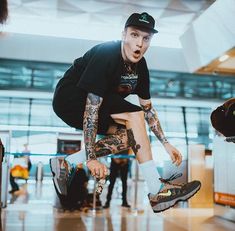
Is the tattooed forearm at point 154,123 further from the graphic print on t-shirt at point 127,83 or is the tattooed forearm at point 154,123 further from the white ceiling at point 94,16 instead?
the white ceiling at point 94,16

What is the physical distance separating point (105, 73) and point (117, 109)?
22cm

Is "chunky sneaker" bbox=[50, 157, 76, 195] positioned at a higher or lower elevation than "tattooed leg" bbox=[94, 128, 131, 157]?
lower

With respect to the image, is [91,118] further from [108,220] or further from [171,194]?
[108,220]

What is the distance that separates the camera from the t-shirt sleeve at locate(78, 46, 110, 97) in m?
1.83

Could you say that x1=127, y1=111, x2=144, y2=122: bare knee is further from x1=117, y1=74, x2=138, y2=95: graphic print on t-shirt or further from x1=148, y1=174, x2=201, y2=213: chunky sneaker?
x1=148, y1=174, x2=201, y2=213: chunky sneaker

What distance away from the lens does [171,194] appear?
1883 millimetres

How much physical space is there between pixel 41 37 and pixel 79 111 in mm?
7813

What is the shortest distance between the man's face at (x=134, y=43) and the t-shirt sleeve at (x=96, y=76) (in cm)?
13

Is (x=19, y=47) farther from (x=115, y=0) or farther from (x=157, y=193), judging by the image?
(x=157, y=193)

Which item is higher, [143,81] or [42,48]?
[42,48]

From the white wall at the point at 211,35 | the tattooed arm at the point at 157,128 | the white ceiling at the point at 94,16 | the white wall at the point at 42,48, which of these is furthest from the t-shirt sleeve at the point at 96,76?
the white wall at the point at 42,48

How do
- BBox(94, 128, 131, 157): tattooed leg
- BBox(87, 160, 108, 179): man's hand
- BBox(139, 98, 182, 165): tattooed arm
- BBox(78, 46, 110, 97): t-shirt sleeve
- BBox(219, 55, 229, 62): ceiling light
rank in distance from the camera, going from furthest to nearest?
BBox(219, 55, 229, 62): ceiling light
BBox(139, 98, 182, 165): tattooed arm
BBox(94, 128, 131, 157): tattooed leg
BBox(78, 46, 110, 97): t-shirt sleeve
BBox(87, 160, 108, 179): man's hand

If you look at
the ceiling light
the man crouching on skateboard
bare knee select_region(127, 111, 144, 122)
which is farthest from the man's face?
the ceiling light

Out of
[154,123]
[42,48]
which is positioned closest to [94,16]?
[42,48]
